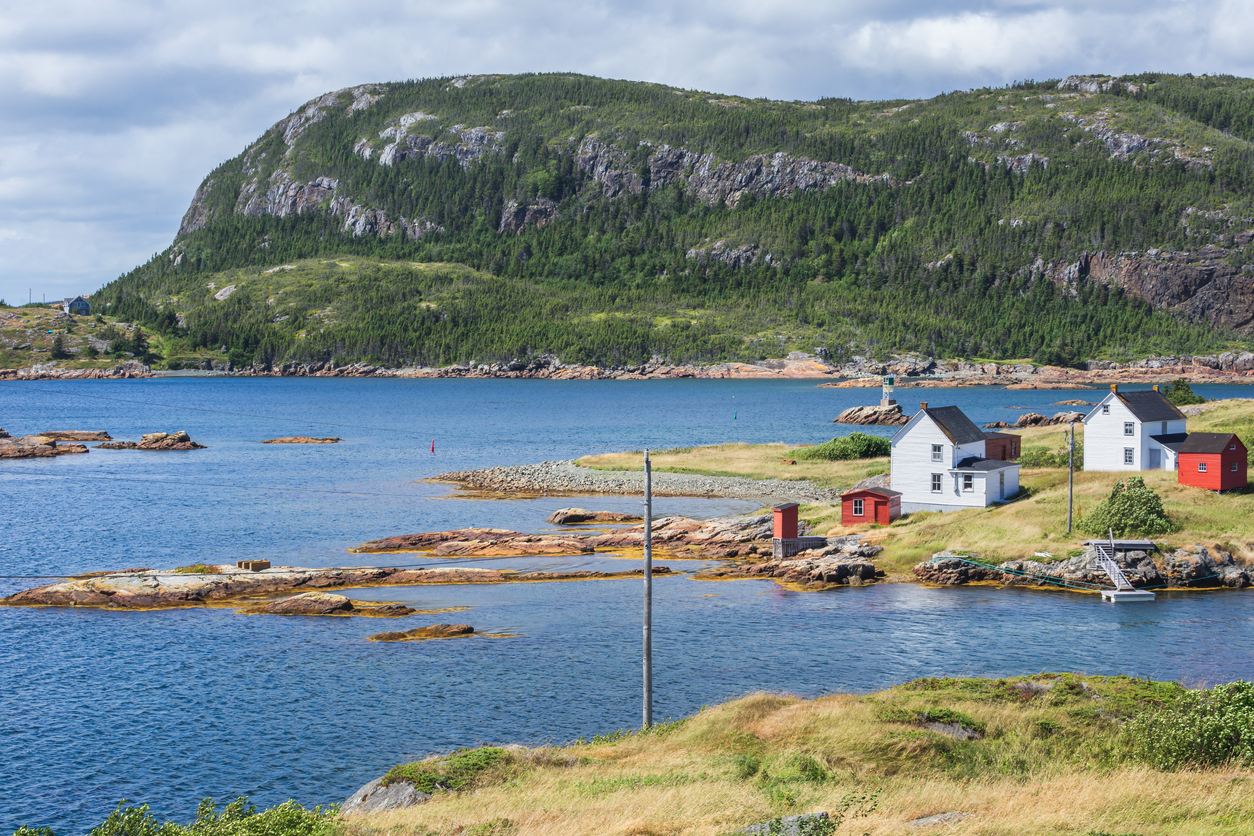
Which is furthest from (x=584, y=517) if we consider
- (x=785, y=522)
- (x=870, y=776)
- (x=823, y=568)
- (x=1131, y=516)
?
(x=870, y=776)

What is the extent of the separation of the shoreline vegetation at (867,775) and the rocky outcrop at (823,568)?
24.3 meters

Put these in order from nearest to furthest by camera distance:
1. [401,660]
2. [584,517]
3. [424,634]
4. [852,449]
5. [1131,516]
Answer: [401,660]
[424,634]
[1131,516]
[584,517]
[852,449]

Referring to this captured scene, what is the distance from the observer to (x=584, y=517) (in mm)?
75500

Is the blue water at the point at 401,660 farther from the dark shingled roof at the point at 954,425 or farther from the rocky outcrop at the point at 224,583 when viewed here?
the dark shingled roof at the point at 954,425

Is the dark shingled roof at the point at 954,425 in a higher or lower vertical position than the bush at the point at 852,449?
higher

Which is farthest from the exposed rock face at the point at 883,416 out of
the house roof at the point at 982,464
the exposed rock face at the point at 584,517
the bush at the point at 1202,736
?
the bush at the point at 1202,736

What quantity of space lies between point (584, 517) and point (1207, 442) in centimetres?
4214

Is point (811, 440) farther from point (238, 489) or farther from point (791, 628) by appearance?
point (791, 628)

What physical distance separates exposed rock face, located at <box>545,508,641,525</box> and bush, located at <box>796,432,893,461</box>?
31.0 metres

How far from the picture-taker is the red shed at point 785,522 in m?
62.2

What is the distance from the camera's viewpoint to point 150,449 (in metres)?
134

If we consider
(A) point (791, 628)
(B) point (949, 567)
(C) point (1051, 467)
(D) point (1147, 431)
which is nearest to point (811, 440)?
(C) point (1051, 467)

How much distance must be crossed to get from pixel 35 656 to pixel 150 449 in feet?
319

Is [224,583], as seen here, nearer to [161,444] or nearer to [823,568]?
[823,568]
